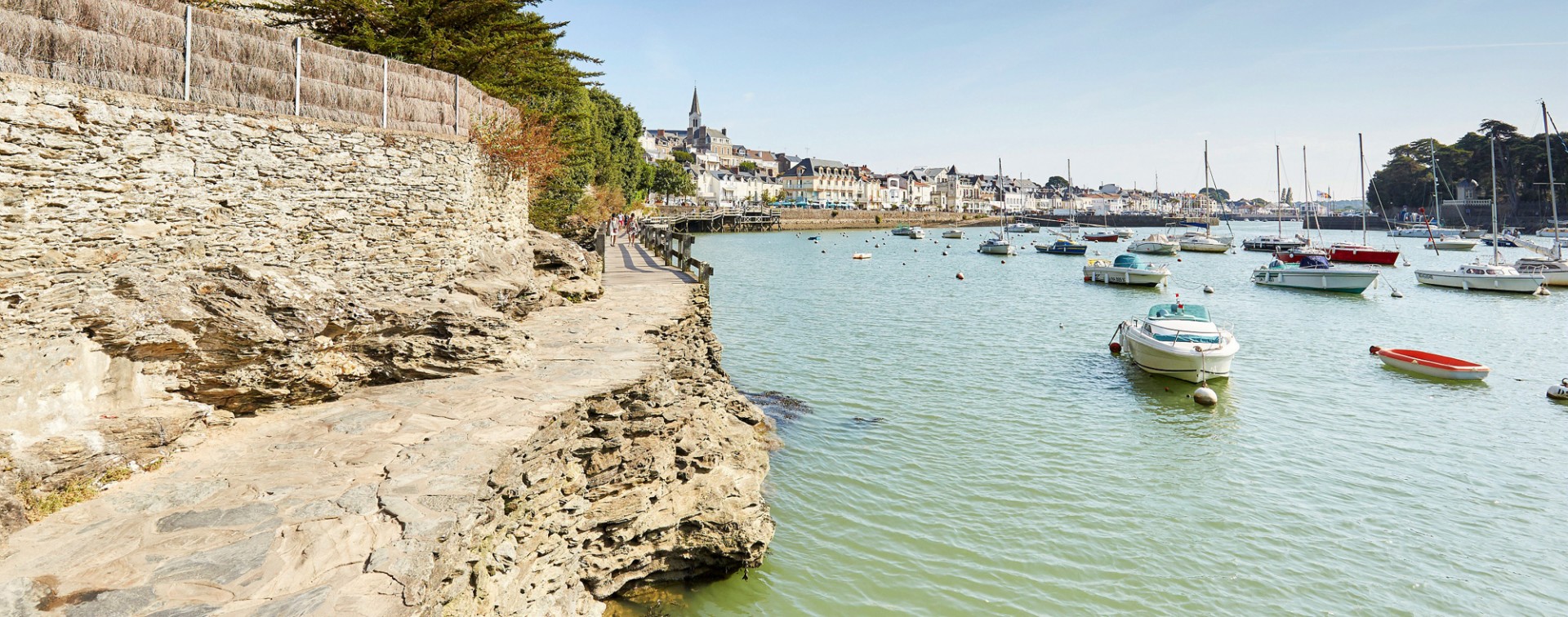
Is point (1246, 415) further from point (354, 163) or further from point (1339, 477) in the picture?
point (354, 163)

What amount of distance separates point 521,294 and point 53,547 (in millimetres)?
9255

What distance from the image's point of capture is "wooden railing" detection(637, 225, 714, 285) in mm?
20250

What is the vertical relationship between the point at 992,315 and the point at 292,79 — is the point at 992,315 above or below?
below

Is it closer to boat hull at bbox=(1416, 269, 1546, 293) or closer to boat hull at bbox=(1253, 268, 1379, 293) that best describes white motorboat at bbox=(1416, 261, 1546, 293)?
boat hull at bbox=(1416, 269, 1546, 293)

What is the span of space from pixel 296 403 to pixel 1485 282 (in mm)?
55375

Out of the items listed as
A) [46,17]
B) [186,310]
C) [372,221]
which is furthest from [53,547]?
[372,221]

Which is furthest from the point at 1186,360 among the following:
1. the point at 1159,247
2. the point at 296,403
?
the point at 1159,247

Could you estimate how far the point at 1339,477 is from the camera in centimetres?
1337

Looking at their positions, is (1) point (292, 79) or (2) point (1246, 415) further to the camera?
(2) point (1246, 415)

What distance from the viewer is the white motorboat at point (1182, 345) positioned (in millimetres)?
19484

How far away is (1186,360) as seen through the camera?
1947cm

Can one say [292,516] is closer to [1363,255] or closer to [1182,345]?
[1182,345]

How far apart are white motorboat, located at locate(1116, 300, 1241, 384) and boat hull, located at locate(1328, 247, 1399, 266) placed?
140 ft

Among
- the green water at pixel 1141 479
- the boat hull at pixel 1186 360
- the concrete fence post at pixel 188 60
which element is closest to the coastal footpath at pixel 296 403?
the concrete fence post at pixel 188 60
